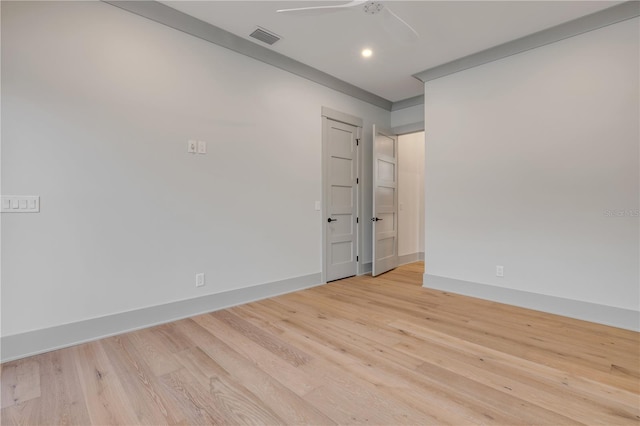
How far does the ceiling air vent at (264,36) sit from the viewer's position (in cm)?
307

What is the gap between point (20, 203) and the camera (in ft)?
6.88

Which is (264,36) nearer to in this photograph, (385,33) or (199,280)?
(385,33)

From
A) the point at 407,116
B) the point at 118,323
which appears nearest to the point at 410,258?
the point at 407,116

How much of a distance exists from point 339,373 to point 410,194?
4546 mm

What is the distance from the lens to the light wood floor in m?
1.55

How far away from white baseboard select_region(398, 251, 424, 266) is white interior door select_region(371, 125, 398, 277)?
0.41m

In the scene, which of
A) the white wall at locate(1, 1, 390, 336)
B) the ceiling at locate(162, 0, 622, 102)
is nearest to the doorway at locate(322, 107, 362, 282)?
the white wall at locate(1, 1, 390, 336)

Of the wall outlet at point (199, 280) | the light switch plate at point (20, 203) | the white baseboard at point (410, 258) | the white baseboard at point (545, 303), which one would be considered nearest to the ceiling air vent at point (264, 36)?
the light switch plate at point (20, 203)

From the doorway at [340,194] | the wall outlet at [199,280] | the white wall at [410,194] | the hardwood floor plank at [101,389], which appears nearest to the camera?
the hardwood floor plank at [101,389]

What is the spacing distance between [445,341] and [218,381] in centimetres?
173

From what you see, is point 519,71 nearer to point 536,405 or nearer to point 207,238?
point 536,405

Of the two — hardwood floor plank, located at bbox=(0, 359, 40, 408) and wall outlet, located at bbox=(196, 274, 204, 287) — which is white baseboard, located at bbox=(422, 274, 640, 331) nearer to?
wall outlet, located at bbox=(196, 274, 204, 287)

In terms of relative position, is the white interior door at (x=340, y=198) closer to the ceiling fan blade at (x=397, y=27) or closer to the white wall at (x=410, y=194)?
the white wall at (x=410, y=194)

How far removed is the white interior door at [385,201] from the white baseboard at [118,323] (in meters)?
1.92
